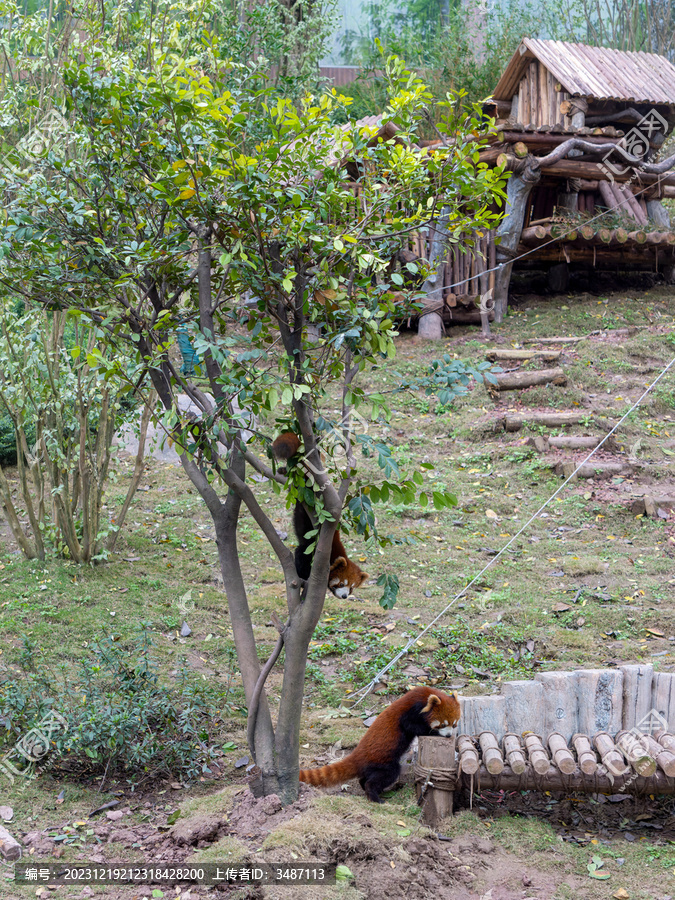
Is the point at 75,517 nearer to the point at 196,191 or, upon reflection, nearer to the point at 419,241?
the point at 196,191

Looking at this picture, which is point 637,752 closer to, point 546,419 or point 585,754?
point 585,754

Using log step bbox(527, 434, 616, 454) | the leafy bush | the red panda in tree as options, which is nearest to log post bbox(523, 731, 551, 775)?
the red panda in tree

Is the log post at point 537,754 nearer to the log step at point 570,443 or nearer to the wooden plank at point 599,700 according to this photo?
the wooden plank at point 599,700

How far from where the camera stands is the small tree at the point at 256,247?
2.90 metres

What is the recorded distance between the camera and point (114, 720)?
151 inches

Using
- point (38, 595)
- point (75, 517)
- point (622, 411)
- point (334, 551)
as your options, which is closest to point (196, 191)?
point (334, 551)

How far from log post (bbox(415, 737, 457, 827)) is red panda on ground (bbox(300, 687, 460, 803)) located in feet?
0.39

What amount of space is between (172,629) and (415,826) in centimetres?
266

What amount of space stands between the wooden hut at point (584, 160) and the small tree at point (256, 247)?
9.02 metres

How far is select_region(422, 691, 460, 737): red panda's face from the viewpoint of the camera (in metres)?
3.78

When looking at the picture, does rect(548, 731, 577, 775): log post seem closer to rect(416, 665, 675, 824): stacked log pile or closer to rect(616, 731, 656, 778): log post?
rect(416, 665, 675, 824): stacked log pile

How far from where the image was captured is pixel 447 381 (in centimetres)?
287

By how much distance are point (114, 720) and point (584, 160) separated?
40.8ft

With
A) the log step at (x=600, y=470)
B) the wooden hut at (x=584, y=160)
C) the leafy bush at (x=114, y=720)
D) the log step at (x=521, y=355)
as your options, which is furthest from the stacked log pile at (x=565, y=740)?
the wooden hut at (x=584, y=160)
